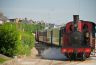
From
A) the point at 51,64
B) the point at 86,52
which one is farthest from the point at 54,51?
the point at 51,64

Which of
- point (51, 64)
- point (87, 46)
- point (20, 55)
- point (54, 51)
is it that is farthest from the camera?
point (54, 51)

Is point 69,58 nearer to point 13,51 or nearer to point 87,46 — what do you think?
point 87,46

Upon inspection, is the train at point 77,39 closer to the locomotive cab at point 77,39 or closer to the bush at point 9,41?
the locomotive cab at point 77,39

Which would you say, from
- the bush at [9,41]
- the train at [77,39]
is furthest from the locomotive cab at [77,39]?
the bush at [9,41]

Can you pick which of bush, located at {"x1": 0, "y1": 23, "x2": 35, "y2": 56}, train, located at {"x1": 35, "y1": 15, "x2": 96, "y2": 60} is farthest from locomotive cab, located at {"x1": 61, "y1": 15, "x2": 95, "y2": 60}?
bush, located at {"x1": 0, "y1": 23, "x2": 35, "y2": 56}

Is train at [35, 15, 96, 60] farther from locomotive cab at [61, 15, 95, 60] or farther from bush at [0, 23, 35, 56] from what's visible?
bush at [0, 23, 35, 56]

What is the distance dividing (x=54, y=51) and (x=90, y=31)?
9.71 metres

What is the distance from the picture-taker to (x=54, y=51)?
1393 inches

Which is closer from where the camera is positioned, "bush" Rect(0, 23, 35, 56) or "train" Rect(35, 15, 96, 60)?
"train" Rect(35, 15, 96, 60)

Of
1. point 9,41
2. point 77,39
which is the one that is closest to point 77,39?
point 77,39

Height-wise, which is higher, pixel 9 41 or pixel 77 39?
pixel 77 39

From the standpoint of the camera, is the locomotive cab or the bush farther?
the bush

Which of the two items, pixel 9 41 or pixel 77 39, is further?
pixel 9 41

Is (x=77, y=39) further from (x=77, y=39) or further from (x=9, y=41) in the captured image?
(x=9, y=41)
